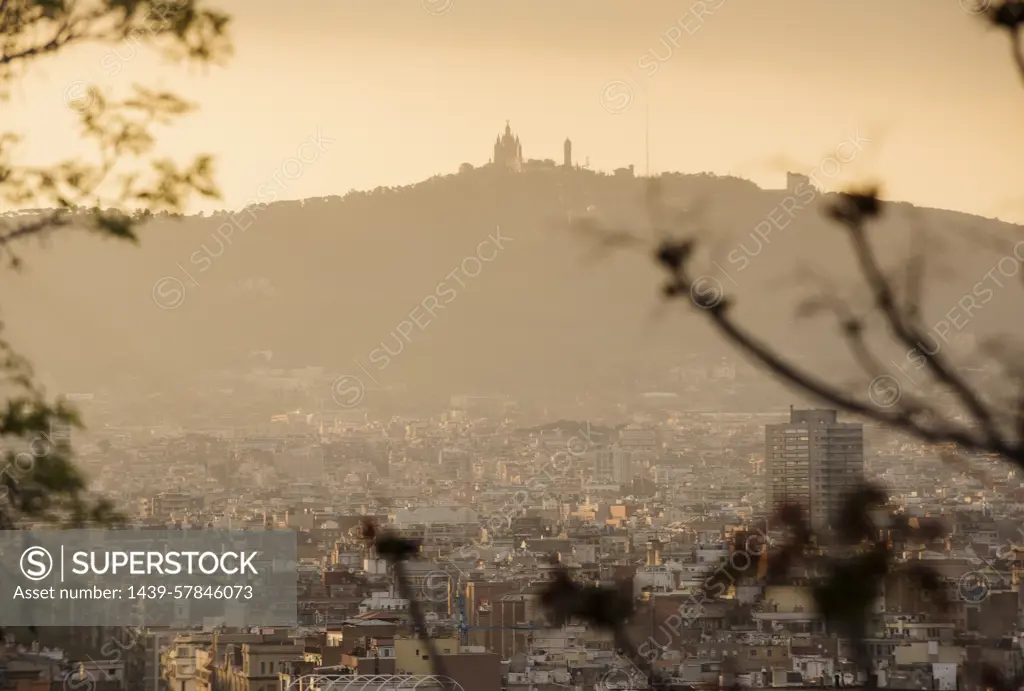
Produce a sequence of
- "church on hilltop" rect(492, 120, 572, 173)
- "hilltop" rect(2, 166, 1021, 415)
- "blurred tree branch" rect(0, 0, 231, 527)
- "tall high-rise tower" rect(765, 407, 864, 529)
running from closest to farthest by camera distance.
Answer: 1. "tall high-rise tower" rect(765, 407, 864, 529)
2. "blurred tree branch" rect(0, 0, 231, 527)
3. "hilltop" rect(2, 166, 1021, 415)
4. "church on hilltop" rect(492, 120, 572, 173)

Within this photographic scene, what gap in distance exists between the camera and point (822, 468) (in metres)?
1.98

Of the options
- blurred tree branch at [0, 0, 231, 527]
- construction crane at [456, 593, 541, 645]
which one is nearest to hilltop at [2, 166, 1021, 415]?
construction crane at [456, 593, 541, 645]

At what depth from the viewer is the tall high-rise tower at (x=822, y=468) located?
50.1 inches

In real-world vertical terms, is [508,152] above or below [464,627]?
above

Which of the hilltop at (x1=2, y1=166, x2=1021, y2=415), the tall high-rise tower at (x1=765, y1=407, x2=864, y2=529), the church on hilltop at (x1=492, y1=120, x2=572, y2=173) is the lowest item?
the tall high-rise tower at (x1=765, y1=407, x2=864, y2=529)

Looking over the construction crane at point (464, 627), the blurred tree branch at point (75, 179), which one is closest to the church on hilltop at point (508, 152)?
the construction crane at point (464, 627)

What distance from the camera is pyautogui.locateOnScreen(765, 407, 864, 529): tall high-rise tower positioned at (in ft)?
4.18

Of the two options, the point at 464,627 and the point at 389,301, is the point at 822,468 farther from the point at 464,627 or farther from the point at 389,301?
the point at 389,301

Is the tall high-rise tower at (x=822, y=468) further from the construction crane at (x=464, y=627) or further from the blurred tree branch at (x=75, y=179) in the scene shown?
the construction crane at (x=464, y=627)

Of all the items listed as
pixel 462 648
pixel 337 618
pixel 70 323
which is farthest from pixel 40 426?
pixel 70 323

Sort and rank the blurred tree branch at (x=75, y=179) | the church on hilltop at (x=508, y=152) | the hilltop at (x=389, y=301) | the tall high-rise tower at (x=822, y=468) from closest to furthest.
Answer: the tall high-rise tower at (x=822, y=468)
the blurred tree branch at (x=75, y=179)
the hilltop at (x=389, y=301)
the church on hilltop at (x=508, y=152)

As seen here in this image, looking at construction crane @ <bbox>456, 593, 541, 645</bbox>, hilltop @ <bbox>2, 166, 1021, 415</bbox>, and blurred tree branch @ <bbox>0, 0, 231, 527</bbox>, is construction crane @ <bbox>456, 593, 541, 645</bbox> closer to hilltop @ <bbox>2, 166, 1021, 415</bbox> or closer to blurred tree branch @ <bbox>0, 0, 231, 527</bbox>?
blurred tree branch @ <bbox>0, 0, 231, 527</bbox>

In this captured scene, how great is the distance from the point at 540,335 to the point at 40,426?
1442cm

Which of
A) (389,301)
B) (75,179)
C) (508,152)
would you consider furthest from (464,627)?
(389,301)
